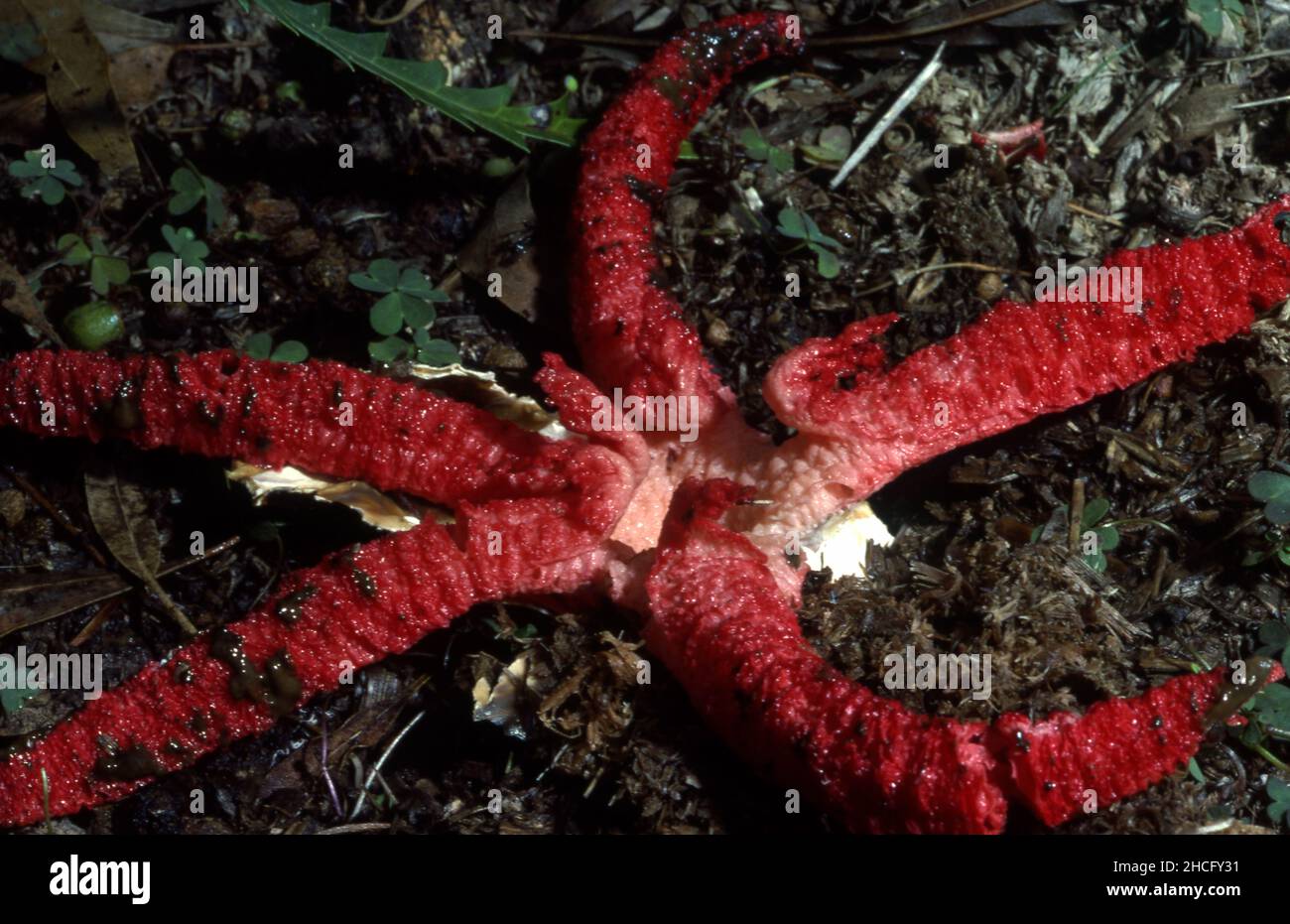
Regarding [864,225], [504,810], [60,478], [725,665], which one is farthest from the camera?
[864,225]

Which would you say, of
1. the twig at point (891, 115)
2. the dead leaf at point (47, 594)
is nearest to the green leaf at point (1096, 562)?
the twig at point (891, 115)

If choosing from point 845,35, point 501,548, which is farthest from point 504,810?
point 845,35

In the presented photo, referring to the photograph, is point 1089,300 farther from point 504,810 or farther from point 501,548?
point 504,810

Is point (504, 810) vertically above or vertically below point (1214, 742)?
below

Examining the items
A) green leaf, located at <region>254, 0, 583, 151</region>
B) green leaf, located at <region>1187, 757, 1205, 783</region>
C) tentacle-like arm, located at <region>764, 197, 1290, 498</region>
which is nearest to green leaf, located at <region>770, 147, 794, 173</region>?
green leaf, located at <region>254, 0, 583, 151</region>

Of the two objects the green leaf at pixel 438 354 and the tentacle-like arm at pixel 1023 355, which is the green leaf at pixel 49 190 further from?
the tentacle-like arm at pixel 1023 355
